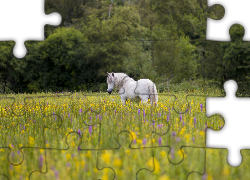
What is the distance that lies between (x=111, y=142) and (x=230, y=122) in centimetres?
225

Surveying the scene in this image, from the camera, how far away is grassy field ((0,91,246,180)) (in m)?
4.18

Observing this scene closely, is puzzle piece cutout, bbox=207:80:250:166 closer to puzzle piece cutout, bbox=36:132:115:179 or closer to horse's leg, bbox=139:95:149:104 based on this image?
puzzle piece cutout, bbox=36:132:115:179

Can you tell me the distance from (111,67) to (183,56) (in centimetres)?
303

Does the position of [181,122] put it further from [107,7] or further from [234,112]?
[107,7]

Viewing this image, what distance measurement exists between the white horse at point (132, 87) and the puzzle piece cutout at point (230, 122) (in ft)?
8.78

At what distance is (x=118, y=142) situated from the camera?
5266 mm

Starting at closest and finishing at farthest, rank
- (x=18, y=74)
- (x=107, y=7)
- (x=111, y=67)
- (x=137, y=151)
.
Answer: (x=137, y=151), (x=111, y=67), (x=18, y=74), (x=107, y=7)

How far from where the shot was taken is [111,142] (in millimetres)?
5383

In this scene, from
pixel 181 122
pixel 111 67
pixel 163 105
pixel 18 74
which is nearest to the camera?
pixel 181 122

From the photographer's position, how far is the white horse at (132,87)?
8023mm

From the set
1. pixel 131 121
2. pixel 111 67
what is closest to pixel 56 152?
pixel 131 121

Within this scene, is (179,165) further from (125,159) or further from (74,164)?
(74,164)

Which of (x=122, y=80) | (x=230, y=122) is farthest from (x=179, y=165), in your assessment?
(x=122, y=80)

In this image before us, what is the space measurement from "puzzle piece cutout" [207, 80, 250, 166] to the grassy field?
0.18m
